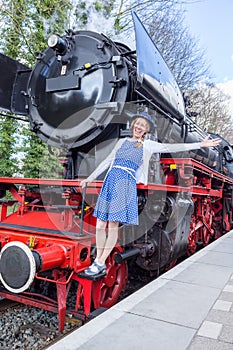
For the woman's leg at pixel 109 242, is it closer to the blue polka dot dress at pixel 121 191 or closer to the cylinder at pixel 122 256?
the blue polka dot dress at pixel 121 191

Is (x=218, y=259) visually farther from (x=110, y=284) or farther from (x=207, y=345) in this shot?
(x=207, y=345)

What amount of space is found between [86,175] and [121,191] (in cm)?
109

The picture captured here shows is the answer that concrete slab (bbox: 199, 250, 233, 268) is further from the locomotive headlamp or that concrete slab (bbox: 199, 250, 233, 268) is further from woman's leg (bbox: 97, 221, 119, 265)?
the locomotive headlamp

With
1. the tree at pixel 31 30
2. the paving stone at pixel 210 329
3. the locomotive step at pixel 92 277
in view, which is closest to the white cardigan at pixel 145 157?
the locomotive step at pixel 92 277

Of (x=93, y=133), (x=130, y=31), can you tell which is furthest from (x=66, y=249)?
(x=130, y=31)

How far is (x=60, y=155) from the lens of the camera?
413cm

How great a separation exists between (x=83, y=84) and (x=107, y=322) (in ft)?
8.21

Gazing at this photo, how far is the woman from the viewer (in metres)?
2.58

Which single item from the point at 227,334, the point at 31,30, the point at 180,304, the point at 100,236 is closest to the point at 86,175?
the point at 100,236

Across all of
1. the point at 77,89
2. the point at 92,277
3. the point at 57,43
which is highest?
the point at 57,43

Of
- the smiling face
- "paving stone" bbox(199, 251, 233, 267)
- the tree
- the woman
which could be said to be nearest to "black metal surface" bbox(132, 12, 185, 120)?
the smiling face

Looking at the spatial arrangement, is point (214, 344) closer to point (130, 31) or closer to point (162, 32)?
point (130, 31)

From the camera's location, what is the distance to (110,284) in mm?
3096

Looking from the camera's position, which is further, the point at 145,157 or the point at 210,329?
the point at 145,157
